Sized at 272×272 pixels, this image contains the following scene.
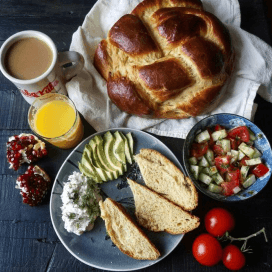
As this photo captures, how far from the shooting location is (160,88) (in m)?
2.37

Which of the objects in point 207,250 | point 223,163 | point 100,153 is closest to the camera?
point 207,250

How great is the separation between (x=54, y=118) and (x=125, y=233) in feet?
3.04

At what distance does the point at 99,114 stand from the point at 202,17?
0.96 m

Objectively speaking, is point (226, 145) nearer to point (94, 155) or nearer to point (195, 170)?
point (195, 170)

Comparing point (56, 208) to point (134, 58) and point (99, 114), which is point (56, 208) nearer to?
point (99, 114)

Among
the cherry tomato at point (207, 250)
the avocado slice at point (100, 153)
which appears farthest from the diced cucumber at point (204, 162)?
the avocado slice at point (100, 153)

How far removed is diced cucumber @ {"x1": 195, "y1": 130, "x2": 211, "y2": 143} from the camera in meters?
2.51

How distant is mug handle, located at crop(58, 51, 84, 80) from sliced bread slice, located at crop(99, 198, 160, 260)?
0.89m

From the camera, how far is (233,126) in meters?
2.56

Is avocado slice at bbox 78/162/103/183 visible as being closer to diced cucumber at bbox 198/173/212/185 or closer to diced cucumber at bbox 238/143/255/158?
diced cucumber at bbox 198/173/212/185

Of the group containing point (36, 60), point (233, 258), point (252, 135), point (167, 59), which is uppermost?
point (167, 59)

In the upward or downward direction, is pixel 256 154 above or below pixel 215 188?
above

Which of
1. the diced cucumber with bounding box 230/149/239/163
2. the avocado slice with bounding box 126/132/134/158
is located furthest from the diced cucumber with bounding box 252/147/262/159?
the avocado slice with bounding box 126/132/134/158

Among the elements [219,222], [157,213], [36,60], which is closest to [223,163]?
[219,222]
